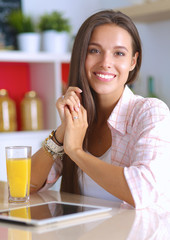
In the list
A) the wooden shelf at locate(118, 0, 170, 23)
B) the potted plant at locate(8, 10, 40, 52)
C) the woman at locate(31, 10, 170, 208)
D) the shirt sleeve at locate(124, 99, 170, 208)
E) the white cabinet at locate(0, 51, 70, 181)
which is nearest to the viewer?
the shirt sleeve at locate(124, 99, 170, 208)

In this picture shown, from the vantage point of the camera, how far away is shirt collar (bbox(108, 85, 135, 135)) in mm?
1618

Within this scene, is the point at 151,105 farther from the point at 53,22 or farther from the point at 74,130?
the point at 53,22

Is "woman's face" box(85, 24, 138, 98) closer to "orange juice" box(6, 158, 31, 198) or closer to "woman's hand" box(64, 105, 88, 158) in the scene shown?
"woman's hand" box(64, 105, 88, 158)

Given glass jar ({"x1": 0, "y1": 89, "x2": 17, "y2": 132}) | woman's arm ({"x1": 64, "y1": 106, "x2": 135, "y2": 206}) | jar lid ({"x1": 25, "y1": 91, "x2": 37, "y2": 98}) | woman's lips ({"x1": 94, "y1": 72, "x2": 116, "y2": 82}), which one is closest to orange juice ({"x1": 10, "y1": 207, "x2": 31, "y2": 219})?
woman's arm ({"x1": 64, "y1": 106, "x2": 135, "y2": 206})

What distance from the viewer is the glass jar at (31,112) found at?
3.25 meters

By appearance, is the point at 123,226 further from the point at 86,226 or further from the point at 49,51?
the point at 49,51

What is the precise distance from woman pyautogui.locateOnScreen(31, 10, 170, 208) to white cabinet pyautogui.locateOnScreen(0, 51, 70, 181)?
135 cm

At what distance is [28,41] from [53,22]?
0.25 meters

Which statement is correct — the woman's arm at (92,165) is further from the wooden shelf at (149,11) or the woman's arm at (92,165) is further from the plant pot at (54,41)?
the plant pot at (54,41)

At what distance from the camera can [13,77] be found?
341 cm

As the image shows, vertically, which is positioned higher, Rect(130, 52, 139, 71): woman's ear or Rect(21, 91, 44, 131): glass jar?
Rect(130, 52, 139, 71): woman's ear

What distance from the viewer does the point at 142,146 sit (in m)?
1.37

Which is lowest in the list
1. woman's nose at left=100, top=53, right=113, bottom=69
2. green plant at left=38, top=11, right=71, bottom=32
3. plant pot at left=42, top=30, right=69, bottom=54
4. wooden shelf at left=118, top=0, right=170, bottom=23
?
plant pot at left=42, top=30, right=69, bottom=54

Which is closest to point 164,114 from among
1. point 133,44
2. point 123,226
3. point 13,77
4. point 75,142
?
point 75,142
